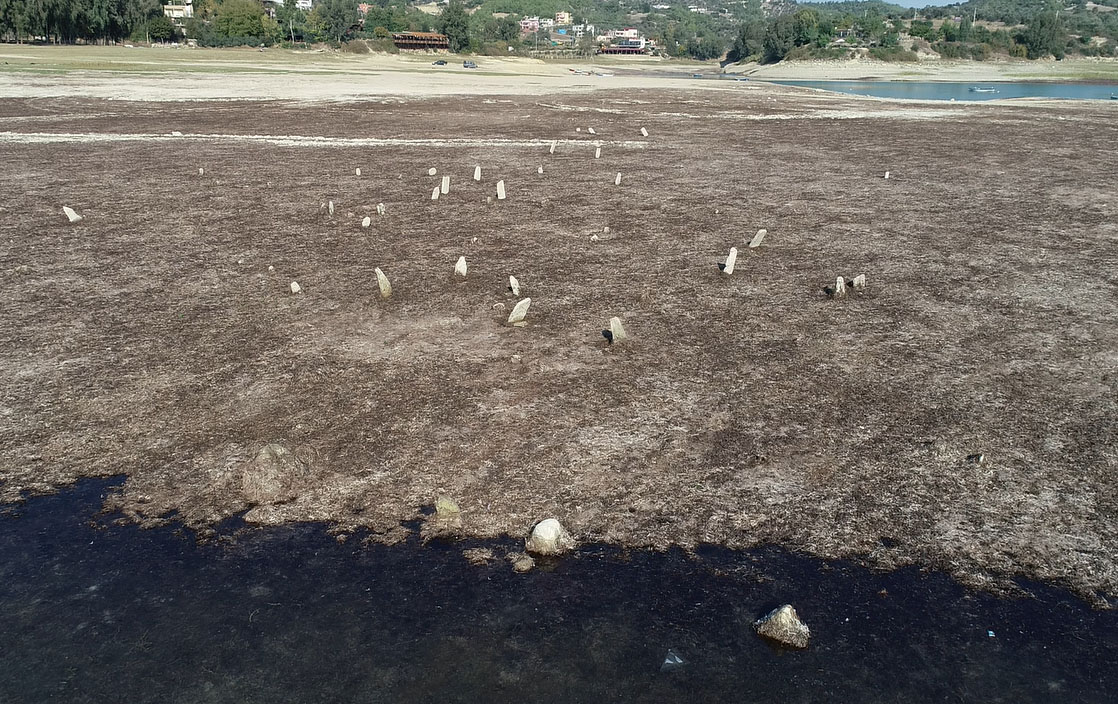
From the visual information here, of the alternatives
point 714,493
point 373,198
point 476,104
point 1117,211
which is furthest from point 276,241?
point 476,104

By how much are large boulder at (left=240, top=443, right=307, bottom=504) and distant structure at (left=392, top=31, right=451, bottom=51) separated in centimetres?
17023

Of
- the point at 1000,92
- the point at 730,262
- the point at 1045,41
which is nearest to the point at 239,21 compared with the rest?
the point at 1000,92

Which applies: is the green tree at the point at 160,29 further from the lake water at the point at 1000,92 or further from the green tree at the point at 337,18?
the lake water at the point at 1000,92

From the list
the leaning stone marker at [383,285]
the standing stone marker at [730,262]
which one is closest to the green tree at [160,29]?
the leaning stone marker at [383,285]

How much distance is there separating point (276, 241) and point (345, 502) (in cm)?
784

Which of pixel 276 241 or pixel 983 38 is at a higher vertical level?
pixel 983 38

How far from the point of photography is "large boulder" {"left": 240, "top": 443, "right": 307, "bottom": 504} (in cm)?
509

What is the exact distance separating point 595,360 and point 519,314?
1305 millimetres

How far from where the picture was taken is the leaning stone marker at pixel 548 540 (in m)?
4.51

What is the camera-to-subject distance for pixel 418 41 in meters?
162

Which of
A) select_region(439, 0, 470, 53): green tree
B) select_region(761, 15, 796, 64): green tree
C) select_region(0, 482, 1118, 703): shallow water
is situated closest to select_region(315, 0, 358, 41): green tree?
select_region(439, 0, 470, 53): green tree

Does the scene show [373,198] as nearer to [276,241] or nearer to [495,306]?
[276,241]

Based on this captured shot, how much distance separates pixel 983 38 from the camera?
6225 inches

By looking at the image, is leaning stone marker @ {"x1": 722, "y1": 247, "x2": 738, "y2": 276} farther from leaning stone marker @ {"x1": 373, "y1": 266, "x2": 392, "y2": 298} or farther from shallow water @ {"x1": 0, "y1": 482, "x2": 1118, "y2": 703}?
shallow water @ {"x1": 0, "y1": 482, "x2": 1118, "y2": 703}
